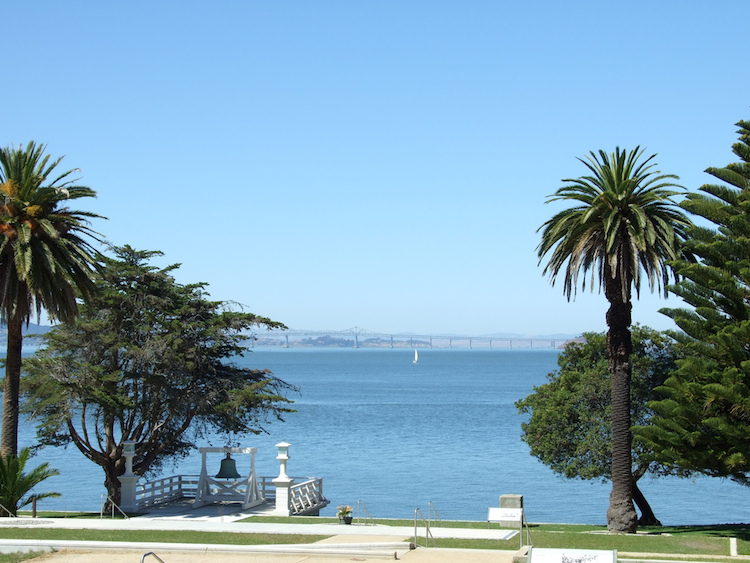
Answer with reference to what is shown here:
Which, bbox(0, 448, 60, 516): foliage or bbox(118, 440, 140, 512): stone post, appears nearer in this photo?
bbox(0, 448, 60, 516): foliage

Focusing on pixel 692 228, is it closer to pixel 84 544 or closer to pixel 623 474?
pixel 623 474

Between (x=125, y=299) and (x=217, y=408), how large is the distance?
512cm

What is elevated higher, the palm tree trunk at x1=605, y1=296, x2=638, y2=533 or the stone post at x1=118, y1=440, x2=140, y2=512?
the palm tree trunk at x1=605, y1=296, x2=638, y2=533

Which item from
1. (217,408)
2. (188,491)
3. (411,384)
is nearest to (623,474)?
(217,408)

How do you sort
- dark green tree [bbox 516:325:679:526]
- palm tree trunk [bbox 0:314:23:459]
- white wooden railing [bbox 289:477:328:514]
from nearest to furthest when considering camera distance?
1. palm tree trunk [bbox 0:314:23:459]
2. white wooden railing [bbox 289:477:328:514]
3. dark green tree [bbox 516:325:679:526]

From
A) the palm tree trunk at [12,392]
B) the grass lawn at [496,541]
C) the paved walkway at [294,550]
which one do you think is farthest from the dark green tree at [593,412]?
the palm tree trunk at [12,392]

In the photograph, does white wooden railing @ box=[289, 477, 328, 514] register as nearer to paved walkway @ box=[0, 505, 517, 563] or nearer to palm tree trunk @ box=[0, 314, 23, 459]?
Answer: palm tree trunk @ box=[0, 314, 23, 459]

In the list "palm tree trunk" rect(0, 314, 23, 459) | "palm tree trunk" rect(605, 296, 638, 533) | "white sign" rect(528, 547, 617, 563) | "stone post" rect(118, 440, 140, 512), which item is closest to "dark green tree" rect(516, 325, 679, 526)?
"palm tree trunk" rect(605, 296, 638, 533)

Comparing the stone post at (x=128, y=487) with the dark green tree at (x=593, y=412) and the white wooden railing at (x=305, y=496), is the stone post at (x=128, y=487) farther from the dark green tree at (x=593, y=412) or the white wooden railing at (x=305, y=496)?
the dark green tree at (x=593, y=412)

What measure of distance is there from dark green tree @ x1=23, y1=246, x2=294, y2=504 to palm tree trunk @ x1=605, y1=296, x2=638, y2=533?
37.8 ft

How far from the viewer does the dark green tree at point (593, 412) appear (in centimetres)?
2723

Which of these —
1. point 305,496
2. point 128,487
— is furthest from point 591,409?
point 128,487

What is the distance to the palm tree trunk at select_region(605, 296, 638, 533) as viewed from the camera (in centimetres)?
2202

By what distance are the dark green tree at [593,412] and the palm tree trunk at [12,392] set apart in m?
16.7
